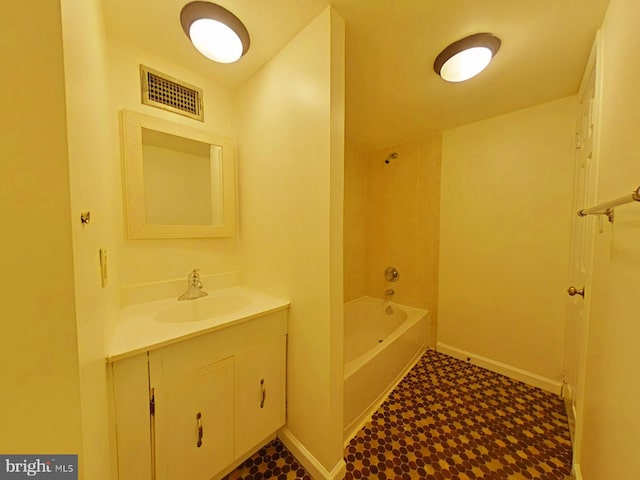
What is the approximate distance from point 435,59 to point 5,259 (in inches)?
74.1

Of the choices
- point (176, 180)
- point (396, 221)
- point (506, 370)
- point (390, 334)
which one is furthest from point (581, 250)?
point (176, 180)

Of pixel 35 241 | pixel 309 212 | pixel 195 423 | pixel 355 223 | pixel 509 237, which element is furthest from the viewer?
pixel 355 223

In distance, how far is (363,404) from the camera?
1457 millimetres

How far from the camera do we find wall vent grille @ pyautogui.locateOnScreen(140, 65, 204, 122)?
1.29 m

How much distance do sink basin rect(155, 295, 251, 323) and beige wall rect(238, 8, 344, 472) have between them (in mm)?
240

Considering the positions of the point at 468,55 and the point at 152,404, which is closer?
the point at 152,404

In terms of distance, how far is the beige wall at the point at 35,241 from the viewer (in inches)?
16.0

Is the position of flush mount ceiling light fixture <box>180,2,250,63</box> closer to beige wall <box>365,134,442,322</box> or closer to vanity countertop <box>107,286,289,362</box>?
vanity countertop <box>107,286,289,362</box>

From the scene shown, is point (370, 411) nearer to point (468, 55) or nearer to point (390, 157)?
point (468, 55)

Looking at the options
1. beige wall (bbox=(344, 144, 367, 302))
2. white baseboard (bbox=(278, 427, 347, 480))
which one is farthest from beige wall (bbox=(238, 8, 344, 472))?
beige wall (bbox=(344, 144, 367, 302))

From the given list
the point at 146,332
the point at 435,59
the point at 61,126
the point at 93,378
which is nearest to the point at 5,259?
the point at 61,126

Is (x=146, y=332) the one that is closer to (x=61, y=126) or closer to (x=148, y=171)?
(x=61, y=126)

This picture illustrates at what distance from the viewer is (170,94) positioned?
1366 millimetres

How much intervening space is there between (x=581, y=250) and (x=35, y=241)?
239 cm
